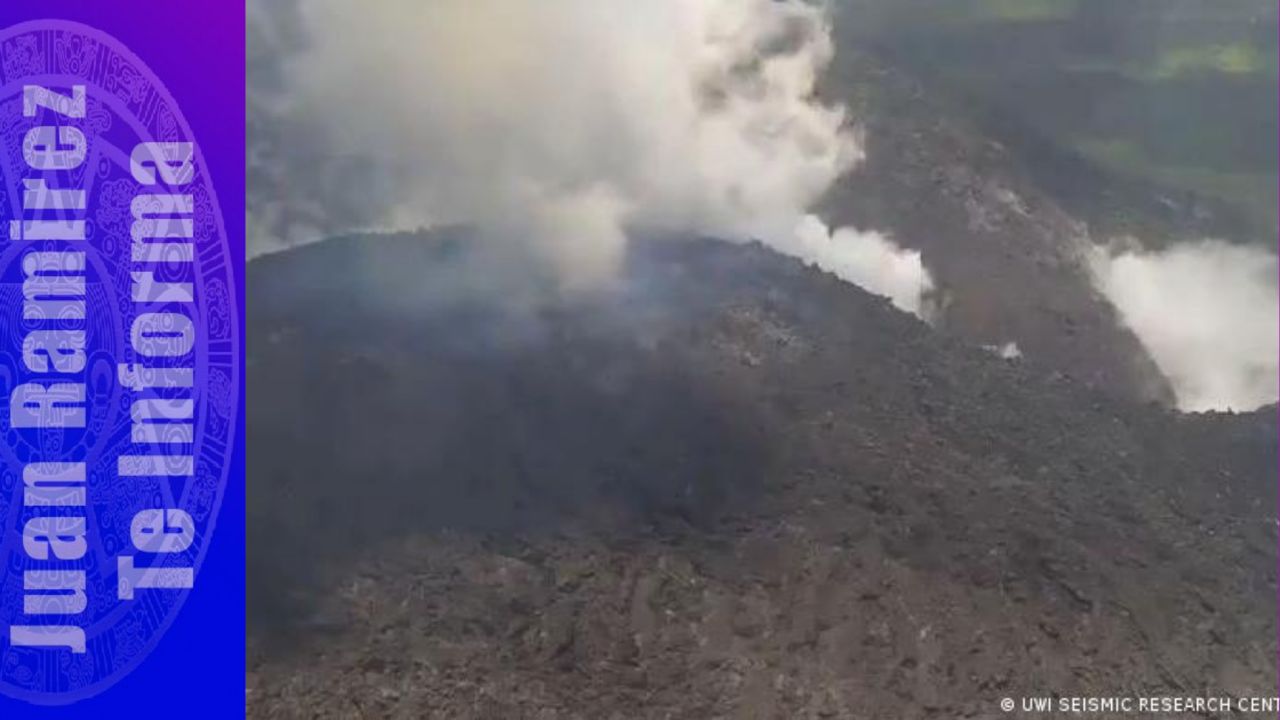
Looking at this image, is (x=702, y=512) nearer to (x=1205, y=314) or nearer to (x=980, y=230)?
(x=980, y=230)

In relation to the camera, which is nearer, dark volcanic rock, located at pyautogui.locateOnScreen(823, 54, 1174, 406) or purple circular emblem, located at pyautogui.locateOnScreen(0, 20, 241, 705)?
purple circular emblem, located at pyautogui.locateOnScreen(0, 20, 241, 705)


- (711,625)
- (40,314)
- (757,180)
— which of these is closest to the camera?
(40,314)

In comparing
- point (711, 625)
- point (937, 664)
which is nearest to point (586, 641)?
point (711, 625)

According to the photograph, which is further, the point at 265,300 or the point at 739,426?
the point at 739,426

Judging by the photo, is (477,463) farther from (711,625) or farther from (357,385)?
(711,625)

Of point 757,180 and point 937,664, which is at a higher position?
point 757,180

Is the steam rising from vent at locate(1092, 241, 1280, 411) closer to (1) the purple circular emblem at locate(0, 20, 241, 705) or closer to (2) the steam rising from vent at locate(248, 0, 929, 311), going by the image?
(2) the steam rising from vent at locate(248, 0, 929, 311)

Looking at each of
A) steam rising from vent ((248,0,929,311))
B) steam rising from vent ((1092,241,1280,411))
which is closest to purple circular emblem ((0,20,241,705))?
steam rising from vent ((248,0,929,311))
